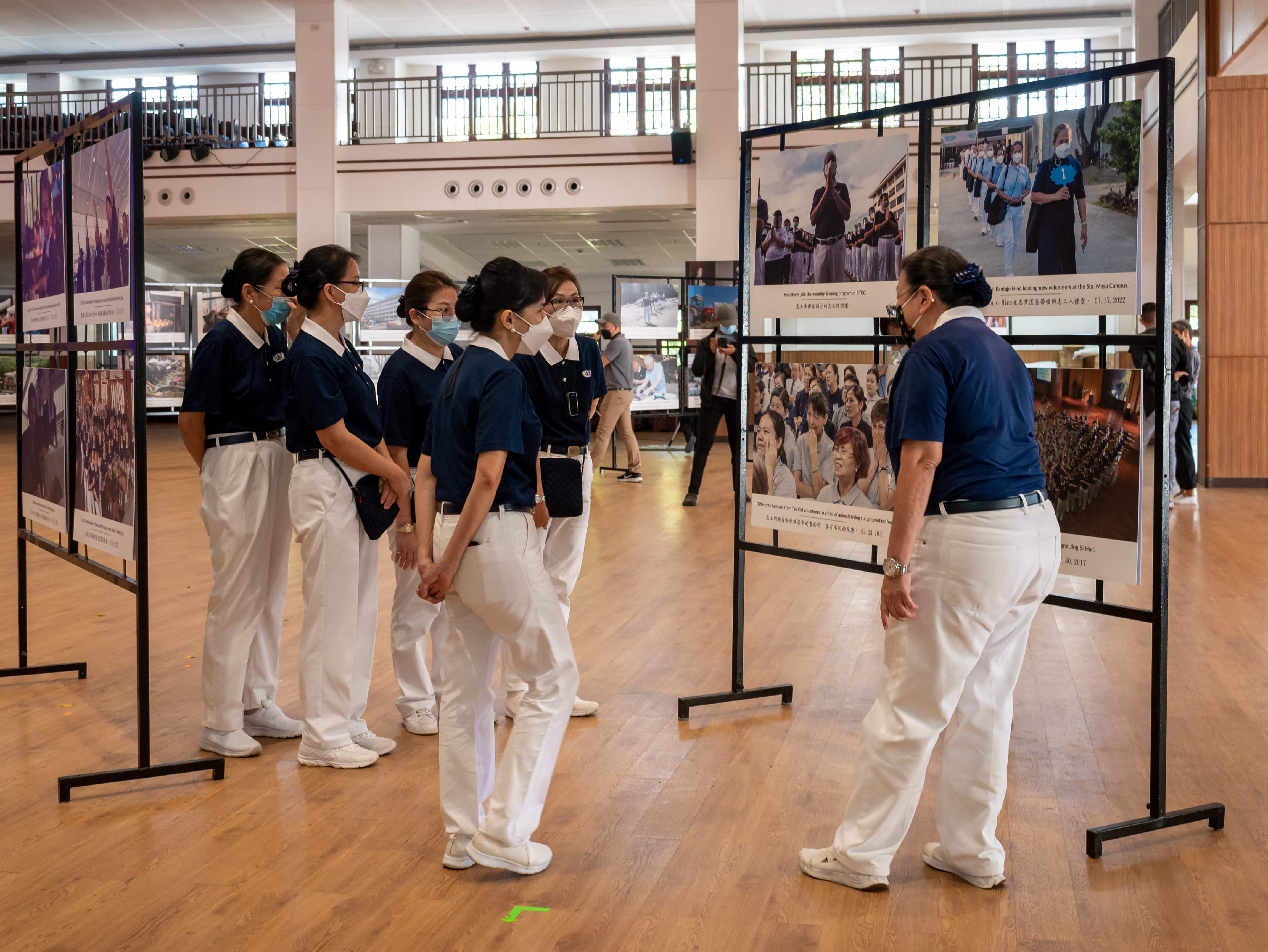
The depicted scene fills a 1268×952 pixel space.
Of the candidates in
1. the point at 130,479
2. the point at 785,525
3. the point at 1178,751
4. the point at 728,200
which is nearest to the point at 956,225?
the point at 785,525

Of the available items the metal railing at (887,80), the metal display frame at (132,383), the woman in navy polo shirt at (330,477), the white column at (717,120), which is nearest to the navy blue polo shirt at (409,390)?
the woman in navy polo shirt at (330,477)

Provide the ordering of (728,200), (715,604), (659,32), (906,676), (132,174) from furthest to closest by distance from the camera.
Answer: (659,32)
(728,200)
(715,604)
(132,174)
(906,676)

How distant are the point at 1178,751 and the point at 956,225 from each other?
1707 mm

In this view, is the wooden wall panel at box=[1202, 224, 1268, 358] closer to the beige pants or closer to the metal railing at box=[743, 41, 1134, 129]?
the beige pants

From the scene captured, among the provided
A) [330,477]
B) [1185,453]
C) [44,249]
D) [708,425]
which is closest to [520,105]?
[708,425]

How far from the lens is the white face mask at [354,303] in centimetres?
324

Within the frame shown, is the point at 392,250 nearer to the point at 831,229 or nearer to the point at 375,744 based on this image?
the point at 831,229

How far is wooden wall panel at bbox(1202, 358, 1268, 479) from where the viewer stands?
10.5 metres

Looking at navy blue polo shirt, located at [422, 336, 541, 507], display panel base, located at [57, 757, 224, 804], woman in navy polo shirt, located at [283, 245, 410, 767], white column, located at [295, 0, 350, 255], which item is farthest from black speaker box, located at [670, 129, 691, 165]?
navy blue polo shirt, located at [422, 336, 541, 507]

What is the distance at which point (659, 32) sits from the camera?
18.2m

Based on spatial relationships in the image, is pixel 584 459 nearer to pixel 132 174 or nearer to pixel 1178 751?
pixel 132 174

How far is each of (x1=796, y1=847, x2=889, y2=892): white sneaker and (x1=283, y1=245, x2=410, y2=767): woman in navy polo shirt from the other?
1.36 metres

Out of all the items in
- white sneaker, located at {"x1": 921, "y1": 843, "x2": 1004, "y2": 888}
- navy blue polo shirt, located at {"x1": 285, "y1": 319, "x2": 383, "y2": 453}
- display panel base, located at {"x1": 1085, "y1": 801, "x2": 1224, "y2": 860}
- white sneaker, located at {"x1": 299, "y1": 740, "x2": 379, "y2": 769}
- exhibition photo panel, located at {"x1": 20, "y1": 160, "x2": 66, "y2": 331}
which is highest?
exhibition photo panel, located at {"x1": 20, "y1": 160, "x2": 66, "y2": 331}

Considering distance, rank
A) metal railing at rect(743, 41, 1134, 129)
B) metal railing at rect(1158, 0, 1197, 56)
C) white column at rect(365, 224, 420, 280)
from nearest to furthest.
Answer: metal railing at rect(1158, 0, 1197, 56) < metal railing at rect(743, 41, 1134, 129) < white column at rect(365, 224, 420, 280)
